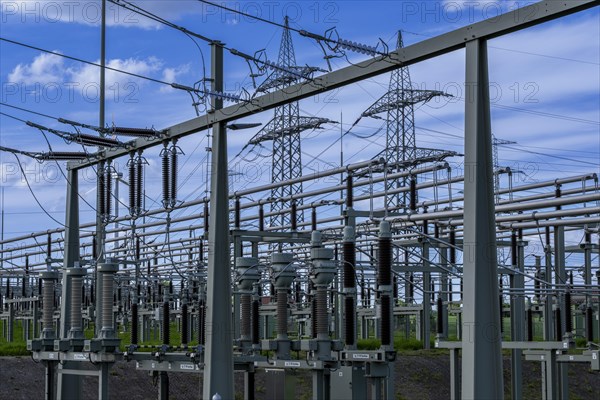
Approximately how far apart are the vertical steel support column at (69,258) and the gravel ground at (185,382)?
5972 mm

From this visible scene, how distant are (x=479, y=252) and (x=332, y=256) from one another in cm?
362

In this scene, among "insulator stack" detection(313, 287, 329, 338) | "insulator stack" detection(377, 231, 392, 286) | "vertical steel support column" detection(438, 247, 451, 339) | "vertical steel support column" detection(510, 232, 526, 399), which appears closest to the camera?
"insulator stack" detection(377, 231, 392, 286)

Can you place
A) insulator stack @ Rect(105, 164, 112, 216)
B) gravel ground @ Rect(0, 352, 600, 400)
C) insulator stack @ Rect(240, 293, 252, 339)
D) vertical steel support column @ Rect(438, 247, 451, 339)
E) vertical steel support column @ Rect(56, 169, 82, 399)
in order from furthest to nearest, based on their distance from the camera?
1. gravel ground @ Rect(0, 352, 600, 400)
2. vertical steel support column @ Rect(438, 247, 451, 339)
3. vertical steel support column @ Rect(56, 169, 82, 399)
4. insulator stack @ Rect(105, 164, 112, 216)
5. insulator stack @ Rect(240, 293, 252, 339)

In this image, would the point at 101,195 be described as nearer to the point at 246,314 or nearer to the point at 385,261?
the point at 246,314

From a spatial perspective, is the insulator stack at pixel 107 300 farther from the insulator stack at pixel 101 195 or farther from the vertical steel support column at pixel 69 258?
the vertical steel support column at pixel 69 258

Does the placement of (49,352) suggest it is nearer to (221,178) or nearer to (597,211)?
(221,178)

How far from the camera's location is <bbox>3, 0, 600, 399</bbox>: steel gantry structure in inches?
270

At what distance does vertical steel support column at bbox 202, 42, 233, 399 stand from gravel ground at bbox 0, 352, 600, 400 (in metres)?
8.93

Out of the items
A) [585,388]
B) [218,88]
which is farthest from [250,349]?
[585,388]

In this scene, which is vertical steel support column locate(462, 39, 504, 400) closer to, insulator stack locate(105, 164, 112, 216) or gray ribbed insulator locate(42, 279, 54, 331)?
insulator stack locate(105, 164, 112, 216)

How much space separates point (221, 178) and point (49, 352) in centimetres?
337

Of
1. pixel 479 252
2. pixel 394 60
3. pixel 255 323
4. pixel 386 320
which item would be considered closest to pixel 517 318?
pixel 255 323

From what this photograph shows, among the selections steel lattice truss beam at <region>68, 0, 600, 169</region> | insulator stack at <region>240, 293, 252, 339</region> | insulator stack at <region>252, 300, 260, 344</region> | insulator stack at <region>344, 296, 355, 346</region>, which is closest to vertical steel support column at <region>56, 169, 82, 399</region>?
steel lattice truss beam at <region>68, 0, 600, 169</region>

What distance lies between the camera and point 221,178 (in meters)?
9.66
